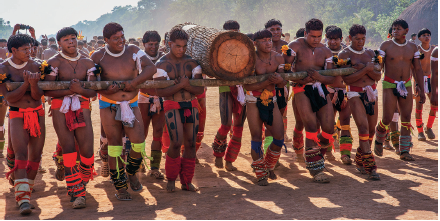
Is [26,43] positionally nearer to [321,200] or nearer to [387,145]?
[321,200]

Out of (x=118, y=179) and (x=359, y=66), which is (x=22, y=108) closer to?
(x=118, y=179)

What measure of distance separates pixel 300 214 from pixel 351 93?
8.66 ft

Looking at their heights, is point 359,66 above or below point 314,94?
above

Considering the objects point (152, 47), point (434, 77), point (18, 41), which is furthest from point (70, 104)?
point (434, 77)

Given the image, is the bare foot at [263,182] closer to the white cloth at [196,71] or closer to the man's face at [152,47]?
the white cloth at [196,71]

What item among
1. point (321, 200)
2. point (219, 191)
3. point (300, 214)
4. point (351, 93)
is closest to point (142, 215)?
point (219, 191)

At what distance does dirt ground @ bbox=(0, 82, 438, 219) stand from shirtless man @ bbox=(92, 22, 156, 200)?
0.58 m

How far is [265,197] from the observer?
5492 millimetres

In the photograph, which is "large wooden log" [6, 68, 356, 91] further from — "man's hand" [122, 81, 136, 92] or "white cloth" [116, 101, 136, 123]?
"white cloth" [116, 101, 136, 123]

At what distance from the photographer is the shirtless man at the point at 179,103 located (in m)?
5.57

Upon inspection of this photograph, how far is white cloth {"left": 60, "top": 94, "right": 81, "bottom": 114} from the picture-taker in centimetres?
514

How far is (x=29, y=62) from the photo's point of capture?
5.17 meters

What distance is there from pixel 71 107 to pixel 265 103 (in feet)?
8.74

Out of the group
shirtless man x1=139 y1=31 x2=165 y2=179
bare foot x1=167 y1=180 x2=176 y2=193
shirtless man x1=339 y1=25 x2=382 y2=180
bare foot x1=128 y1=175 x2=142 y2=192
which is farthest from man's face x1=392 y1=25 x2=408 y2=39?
bare foot x1=128 y1=175 x2=142 y2=192
